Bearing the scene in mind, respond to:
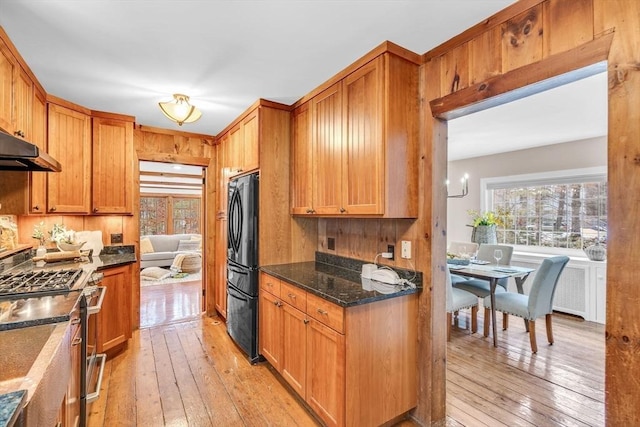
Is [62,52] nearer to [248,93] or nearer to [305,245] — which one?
[248,93]

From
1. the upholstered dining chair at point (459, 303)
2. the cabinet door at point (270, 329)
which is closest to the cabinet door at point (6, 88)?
the cabinet door at point (270, 329)

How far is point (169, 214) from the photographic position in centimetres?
912

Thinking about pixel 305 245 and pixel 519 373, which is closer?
pixel 519 373

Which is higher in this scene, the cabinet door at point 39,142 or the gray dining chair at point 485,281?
the cabinet door at point 39,142

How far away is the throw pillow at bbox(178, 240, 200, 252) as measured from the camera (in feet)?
25.6

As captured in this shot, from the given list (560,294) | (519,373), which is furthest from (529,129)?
(519,373)

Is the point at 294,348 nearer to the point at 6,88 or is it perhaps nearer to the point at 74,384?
the point at 74,384

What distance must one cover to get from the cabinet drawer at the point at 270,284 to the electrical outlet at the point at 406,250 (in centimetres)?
103

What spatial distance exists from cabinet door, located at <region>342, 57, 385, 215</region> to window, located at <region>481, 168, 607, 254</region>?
381 centimetres

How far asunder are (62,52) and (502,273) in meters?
4.21

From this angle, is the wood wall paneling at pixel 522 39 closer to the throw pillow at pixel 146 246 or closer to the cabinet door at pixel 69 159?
the cabinet door at pixel 69 159

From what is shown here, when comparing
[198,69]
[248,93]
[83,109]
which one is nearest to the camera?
[198,69]

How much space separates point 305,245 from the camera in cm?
311

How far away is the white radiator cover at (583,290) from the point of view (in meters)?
3.81
